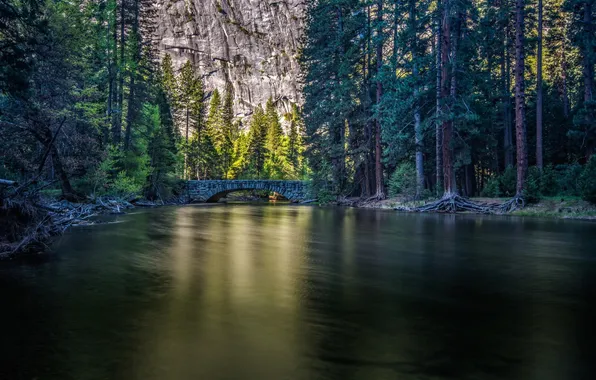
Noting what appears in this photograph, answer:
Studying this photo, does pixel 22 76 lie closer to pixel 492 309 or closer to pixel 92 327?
pixel 92 327

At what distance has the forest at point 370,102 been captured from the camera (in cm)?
1853

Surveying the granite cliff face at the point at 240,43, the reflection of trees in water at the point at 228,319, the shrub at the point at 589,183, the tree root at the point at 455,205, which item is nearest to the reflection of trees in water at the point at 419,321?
the reflection of trees in water at the point at 228,319

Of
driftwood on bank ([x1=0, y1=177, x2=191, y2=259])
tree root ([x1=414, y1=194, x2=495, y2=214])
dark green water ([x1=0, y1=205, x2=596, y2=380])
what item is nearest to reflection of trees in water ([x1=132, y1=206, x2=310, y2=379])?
dark green water ([x1=0, y1=205, x2=596, y2=380])

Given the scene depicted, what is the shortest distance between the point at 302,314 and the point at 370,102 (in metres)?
25.9

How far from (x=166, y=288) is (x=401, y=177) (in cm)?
2208

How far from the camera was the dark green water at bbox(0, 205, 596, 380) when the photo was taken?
3193 millimetres

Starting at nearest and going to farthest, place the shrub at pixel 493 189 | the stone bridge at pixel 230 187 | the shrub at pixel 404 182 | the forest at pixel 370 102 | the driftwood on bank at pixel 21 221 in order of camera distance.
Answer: the driftwood on bank at pixel 21 221 < the forest at pixel 370 102 < the shrub at pixel 493 189 < the shrub at pixel 404 182 < the stone bridge at pixel 230 187

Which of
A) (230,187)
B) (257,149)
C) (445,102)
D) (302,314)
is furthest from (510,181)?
(257,149)

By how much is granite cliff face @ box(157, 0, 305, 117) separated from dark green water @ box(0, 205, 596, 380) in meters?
97.4

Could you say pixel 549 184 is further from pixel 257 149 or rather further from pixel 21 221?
pixel 257 149

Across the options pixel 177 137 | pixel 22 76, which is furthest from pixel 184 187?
pixel 22 76

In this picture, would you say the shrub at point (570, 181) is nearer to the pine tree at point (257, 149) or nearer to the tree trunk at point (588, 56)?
the tree trunk at point (588, 56)

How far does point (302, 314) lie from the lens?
4578 millimetres

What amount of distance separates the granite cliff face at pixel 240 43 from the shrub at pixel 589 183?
89170 mm
